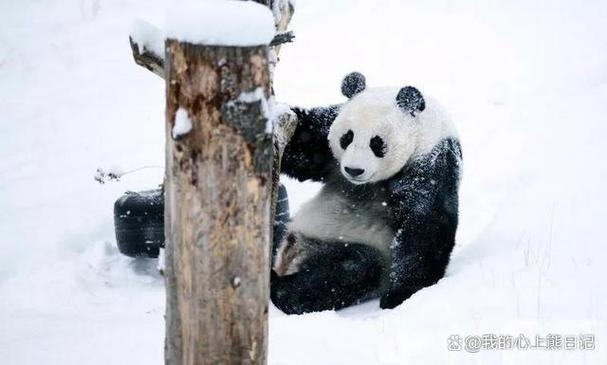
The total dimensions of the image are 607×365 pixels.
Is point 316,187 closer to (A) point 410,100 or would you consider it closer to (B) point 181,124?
(A) point 410,100

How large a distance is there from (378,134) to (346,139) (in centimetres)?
25

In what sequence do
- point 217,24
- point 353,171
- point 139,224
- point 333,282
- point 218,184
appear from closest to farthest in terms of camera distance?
point 217,24
point 218,184
point 353,171
point 333,282
point 139,224

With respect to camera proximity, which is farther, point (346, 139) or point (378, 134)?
point (346, 139)

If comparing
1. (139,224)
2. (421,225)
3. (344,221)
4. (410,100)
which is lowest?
(139,224)

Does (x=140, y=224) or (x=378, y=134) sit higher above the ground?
(x=378, y=134)

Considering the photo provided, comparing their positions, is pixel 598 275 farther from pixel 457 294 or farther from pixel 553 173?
pixel 553 173

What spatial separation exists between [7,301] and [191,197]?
3.12 metres

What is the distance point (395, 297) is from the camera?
4477 mm

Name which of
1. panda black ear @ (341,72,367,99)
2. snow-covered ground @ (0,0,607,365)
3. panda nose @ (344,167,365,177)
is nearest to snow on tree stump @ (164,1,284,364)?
snow-covered ground @ (0,0,607,365)

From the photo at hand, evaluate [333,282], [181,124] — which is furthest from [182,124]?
[333,282]

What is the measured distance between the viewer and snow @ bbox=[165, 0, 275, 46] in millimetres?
2037

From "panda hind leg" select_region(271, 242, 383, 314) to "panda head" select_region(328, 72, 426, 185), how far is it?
1.79 ft

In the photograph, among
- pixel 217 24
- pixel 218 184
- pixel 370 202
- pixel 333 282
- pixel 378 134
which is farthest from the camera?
pixel 370 202

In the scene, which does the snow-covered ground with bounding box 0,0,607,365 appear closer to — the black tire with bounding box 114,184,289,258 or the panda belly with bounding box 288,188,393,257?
the black tire with bounding box 114,184,289,258
